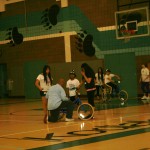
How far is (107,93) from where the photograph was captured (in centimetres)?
2320

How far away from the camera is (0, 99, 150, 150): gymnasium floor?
954cm

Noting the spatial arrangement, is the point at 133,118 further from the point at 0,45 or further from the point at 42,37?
the point at 0,45

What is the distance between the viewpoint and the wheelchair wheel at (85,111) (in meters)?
14.9

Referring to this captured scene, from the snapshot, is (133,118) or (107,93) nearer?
(133,118)

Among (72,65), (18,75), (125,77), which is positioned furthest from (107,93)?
(18,75)

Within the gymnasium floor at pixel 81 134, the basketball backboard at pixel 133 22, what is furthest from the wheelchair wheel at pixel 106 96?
the gymnasium floor at pixel 81 134

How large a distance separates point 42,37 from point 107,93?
9.62 metres

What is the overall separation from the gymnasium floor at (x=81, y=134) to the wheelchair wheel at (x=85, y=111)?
233 mm

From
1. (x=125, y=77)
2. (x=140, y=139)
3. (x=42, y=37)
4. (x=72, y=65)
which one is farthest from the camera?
(x=42, y=37)

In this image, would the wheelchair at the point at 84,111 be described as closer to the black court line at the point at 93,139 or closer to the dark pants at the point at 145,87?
the black court line at the point at 93,139

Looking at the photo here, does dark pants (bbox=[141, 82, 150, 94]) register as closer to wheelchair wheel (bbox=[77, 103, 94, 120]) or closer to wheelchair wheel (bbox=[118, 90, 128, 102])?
wheelchair wheel (bbox=[118, 90, 128, 102])

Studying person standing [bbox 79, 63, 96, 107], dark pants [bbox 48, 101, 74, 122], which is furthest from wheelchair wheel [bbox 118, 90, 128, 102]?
dark pants [bbox 48, 101, 74, 122]

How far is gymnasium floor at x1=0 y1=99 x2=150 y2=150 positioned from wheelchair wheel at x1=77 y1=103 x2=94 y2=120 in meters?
0.23

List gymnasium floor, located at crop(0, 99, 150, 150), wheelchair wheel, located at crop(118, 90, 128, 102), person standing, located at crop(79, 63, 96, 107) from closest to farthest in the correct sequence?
1. gymnasium floor, located at crop(0, 99, 150, 150)
2. person standing, located at crop(79, 63, 96, 107)
3. wheelchair wheel, located at crop(118, 90, 128, 102)
